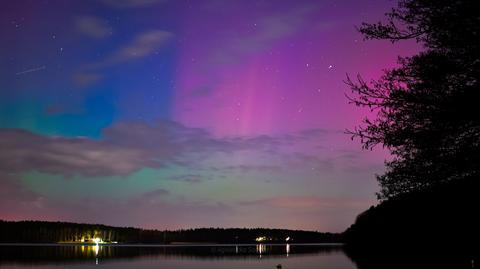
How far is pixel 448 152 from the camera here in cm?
1361

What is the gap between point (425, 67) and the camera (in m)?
14.5

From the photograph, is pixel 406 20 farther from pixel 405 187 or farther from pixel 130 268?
pixel 130 268

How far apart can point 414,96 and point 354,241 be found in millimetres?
182846

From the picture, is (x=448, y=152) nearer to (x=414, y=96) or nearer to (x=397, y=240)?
(x=414, y=96)

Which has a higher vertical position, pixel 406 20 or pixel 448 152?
pixel 406 20

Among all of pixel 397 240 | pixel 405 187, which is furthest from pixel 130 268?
pixel 405 187

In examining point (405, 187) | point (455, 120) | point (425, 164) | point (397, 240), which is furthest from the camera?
point (397, 240)

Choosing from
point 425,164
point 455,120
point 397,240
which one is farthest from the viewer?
point 397,240

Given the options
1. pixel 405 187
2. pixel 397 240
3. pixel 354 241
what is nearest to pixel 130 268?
pixel 397 240

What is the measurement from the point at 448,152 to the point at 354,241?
→ 182743 millimetres

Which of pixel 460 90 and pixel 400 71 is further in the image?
pixel 400 71

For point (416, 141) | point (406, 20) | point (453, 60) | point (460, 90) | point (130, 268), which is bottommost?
point (130, 268)

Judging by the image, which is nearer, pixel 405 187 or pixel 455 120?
pixel 455 120

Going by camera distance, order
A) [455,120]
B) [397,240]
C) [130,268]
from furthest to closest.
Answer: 1. [397,240]
2. [130,268]
3. [455,120]
